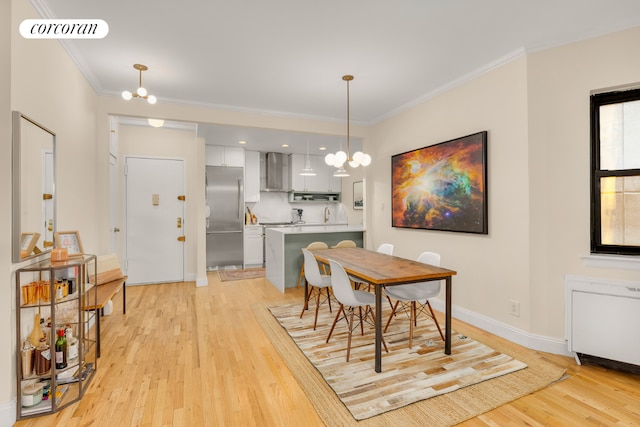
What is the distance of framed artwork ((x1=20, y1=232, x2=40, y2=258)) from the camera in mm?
1979

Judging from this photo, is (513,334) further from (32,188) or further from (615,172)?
(32,188)

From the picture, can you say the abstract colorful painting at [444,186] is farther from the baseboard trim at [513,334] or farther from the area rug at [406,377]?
the area rug at [406,377]

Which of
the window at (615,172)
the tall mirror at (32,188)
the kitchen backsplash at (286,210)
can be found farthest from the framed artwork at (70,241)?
the kitchen backsplash at (286,210)

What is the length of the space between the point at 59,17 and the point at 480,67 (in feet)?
12.1

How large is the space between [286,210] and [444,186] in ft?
15.2

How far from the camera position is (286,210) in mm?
7680

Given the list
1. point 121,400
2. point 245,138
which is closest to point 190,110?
point 245,138

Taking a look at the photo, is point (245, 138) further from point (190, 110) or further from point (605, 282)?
point (605, 282)

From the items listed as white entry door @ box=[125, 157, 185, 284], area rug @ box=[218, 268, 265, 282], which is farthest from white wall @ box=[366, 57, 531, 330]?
white entry door @ box=[125, 157, 185, 284]

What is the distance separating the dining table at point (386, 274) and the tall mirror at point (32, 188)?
7.49ft

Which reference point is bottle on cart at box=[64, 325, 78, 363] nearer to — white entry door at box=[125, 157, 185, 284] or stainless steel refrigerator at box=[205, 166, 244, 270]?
white entry door at box=[125, 157, 185, 284]

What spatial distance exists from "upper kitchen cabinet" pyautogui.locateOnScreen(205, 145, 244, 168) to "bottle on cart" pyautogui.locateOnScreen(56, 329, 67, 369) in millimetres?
4647

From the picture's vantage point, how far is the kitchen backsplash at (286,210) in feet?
24.4

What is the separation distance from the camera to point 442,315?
3752mm
